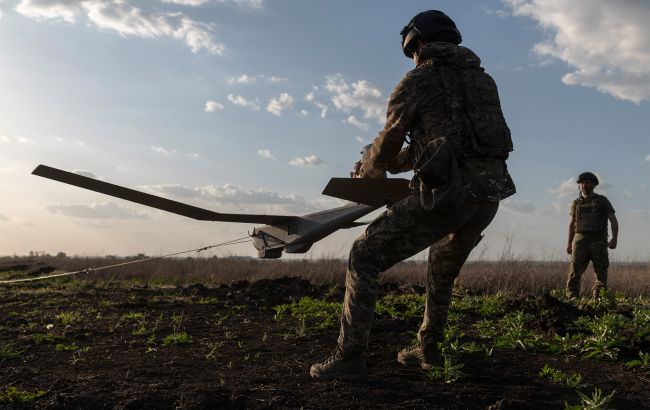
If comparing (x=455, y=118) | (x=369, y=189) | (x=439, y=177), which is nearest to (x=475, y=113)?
(x=455, y=118)

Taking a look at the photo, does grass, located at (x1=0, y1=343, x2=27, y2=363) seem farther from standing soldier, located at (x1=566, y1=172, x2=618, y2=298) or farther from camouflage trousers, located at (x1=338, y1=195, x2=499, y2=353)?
standing soldier, located at (x1=566, y1=172, x2=618, y2=298)

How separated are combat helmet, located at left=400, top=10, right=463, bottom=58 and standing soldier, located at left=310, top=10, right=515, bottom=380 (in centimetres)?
3

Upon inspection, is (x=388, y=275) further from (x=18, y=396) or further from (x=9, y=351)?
(x=18, y=396)

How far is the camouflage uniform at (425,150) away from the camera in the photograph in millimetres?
A: 3758

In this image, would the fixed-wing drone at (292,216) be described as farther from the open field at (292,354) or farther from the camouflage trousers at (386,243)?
the open field at (292,354)

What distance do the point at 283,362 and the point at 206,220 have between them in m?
1.87

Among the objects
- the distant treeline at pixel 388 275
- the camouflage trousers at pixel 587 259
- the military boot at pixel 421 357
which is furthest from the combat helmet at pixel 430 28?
the camouflage trousers at pixel 587 259

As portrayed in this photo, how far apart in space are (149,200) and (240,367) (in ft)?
6.13

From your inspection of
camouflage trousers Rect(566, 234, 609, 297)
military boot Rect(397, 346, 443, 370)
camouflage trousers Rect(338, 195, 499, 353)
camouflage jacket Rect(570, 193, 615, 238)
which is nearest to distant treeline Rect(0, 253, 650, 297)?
camouflage trousers Rect(566, 234, 609, 297)

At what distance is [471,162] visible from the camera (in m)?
3.79

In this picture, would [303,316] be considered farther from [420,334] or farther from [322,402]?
[322,402]

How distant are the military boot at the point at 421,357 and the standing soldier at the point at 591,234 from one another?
267 inches

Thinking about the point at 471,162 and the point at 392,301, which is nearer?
the point at 471,162

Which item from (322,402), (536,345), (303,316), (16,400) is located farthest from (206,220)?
(536,345)
